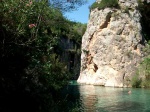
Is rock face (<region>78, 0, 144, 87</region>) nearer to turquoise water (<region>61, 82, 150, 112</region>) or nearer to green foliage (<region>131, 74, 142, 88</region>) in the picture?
green foliage (<region>131, 74, 142, 88</region>)

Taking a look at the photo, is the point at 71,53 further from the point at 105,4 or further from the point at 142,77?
the point at 142,77

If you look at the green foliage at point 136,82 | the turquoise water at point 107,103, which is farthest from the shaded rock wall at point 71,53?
the turquoise water at point 107,103

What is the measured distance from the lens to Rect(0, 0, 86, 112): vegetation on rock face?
6406 mm

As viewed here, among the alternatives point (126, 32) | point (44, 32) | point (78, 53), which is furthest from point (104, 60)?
point (44, 32)

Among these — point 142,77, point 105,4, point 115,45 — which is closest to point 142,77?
point 142,77

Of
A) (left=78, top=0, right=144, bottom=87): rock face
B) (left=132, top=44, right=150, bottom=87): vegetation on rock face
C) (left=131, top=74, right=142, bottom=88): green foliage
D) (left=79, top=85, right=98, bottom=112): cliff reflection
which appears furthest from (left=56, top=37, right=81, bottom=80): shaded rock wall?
(left=79, top=85, right=98, bottom=112): cliff reflection

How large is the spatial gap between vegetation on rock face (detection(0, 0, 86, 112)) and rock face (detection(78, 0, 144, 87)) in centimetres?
3119

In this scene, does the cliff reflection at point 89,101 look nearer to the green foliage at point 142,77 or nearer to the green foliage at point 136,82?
the green foliage at point 136,82

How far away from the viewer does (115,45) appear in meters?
42.1

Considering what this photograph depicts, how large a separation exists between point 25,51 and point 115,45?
3533 cm

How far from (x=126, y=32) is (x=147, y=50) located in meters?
4.01

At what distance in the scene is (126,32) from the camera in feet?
137

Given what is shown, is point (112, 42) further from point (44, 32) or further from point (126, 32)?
point (44, 32)

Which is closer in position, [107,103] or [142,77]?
[107,103]
